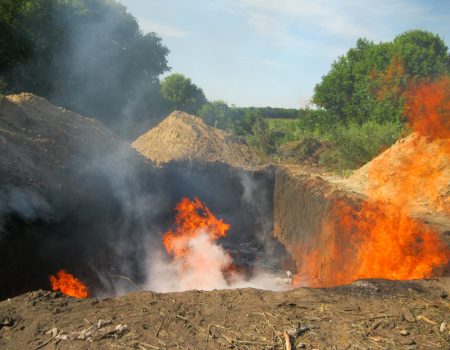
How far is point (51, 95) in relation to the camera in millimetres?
25219

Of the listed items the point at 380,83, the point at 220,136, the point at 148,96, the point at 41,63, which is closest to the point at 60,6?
the point at 41,63

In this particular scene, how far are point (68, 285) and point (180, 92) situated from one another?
3622 centimetres

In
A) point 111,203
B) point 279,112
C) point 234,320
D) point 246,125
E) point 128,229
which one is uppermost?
point 279,112

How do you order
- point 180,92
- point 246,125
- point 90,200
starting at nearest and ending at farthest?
point 90,200
point 246,125
point 180,92

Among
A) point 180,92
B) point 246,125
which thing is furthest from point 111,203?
point 180,92

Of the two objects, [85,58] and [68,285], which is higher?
[85,58]

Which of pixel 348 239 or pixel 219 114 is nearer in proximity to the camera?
pixel 348 239

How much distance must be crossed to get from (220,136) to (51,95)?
12918 millimetres

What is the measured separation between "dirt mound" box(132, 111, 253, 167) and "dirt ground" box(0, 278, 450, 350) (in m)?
11.9

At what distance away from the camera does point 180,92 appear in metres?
42.1

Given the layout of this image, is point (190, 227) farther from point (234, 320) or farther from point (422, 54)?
point (422, 54)

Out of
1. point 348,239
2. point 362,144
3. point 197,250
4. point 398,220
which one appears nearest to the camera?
point 398,220

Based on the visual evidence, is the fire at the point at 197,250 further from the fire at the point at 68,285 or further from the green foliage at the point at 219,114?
the green foliage at the point at 219,114

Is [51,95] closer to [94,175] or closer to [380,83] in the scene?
[94,175]
